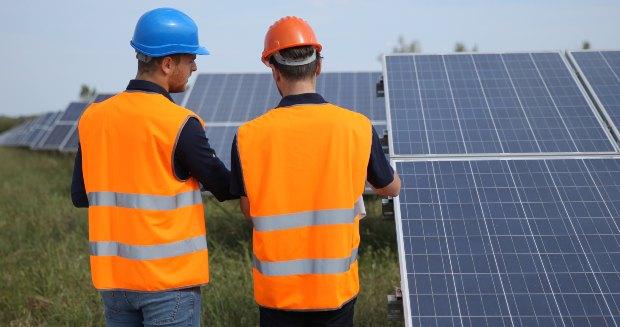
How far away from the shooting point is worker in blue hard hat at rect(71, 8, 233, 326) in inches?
132

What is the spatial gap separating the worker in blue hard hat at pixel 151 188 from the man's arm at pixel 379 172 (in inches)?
30.5

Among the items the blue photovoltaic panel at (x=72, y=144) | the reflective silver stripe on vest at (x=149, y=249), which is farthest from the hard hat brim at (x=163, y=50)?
the blue photovoltaic panel at (x=72, y=144)

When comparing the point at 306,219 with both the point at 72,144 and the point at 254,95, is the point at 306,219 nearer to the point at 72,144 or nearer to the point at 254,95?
the point at 254,95

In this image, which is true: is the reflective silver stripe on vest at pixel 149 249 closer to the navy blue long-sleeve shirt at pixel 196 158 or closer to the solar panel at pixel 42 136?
the navy blue long-sleeve shirt at pixel 196 158

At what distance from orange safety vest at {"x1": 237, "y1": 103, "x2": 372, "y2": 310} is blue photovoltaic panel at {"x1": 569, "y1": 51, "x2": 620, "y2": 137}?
11.6ft

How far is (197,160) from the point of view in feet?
11.1

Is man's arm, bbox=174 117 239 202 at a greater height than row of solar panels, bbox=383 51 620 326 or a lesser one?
greater

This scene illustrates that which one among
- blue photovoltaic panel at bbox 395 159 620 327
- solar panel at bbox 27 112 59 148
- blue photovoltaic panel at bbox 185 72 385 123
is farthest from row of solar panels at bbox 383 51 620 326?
solar panel at bbox 27 112 59 148

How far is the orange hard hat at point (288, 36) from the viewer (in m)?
3.28

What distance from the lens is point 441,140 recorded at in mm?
5582

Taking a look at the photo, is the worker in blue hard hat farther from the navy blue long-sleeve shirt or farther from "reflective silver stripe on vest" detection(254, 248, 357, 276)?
"reflective silver stripe on vest" detection(254, 248, 357, 276)

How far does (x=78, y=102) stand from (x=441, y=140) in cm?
2294

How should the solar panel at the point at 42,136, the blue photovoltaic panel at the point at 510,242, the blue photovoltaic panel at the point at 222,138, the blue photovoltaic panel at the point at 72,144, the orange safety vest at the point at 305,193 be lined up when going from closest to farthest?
the orange safety vest at the point at 305,193 → the blue photovoltaic panel at the point at 510,242 → the blue photovoltaic panel at the point at 222,138 → the blue photovoltaic panel at the point at 72,144 → the solar panel at the point at 42,136

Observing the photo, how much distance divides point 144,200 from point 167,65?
0.77m
